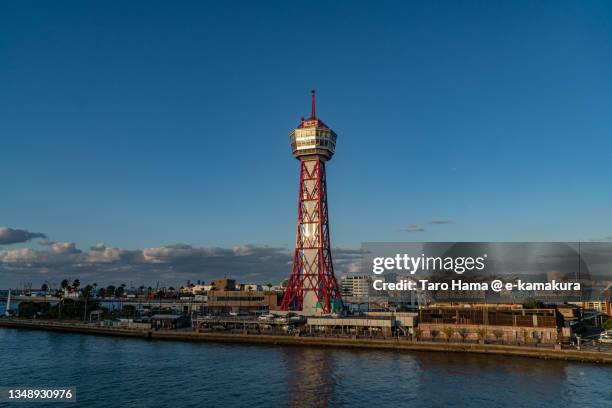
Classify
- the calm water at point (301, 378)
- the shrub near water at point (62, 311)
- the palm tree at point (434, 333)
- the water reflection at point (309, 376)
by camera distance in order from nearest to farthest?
the calm water at point (301, 378) → the water reflection at point (309, 376) → the palm tree at point (434, 333) → the shrub near water at point (62, 311)

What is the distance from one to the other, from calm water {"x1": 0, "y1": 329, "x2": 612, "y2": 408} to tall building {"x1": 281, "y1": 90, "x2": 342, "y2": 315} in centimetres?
4604

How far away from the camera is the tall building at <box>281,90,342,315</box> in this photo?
13262 cm

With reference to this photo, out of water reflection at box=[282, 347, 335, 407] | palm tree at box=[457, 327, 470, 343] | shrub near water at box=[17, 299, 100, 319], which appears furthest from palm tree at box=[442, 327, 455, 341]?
shrub near water at box=[17, 299, 100, 319]

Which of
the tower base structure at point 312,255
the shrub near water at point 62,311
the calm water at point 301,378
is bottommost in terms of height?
the calm water at point 301,378

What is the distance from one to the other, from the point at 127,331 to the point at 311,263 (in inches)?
→ 2102

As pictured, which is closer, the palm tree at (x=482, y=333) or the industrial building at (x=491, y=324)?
the industrial building at (x=491, y=324)

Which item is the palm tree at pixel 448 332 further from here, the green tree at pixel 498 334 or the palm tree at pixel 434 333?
the green tree at pixel 498 334

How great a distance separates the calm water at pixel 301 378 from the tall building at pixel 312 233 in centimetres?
4604

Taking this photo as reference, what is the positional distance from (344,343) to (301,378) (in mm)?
30258

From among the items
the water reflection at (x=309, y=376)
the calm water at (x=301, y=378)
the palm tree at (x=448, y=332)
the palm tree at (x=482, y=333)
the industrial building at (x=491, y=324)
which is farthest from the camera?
the palm tree at (x=448, y=332)

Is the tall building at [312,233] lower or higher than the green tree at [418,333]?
higher

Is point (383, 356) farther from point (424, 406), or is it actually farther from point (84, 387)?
point (84, 387)

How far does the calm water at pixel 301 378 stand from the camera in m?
50.0

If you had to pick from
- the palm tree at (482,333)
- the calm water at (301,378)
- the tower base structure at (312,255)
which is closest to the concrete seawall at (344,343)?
the calm water at (301,378)
